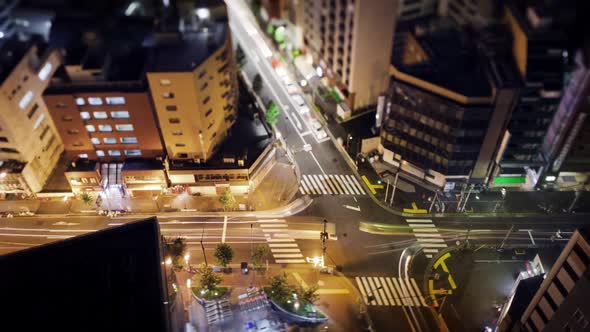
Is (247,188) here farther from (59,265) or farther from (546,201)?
(546,201)

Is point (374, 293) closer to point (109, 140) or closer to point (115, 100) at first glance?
point (115, 100)

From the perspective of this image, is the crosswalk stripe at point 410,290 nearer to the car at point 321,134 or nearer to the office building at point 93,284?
the car at point 321,134

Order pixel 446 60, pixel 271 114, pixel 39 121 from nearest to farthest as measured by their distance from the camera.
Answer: pixel 446 60, pixel 39 121, pixel 271 114

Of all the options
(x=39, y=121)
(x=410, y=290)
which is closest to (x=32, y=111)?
(x=39, y=121)

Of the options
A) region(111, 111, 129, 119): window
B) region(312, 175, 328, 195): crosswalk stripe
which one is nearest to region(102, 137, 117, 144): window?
region(111, 111, 129, 119): window

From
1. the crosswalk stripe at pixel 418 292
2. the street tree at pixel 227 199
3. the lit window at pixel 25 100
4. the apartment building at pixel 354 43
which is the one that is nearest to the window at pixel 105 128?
the lit window at pixel 25 100

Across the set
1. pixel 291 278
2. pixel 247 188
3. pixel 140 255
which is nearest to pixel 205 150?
pixel 247 188

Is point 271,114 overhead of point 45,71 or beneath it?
beneath
